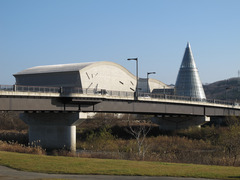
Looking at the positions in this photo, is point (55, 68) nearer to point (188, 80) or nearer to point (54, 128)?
point (188, 80)

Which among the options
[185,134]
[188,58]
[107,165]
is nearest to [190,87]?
[188,58]

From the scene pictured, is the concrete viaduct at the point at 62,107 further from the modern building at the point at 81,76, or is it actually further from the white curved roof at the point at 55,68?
the white curved roof at the point at 55,68

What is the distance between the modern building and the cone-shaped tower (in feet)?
59.8

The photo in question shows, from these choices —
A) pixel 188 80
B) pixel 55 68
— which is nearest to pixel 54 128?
pixel 55 68

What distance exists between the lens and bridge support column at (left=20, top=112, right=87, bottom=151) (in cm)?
5747

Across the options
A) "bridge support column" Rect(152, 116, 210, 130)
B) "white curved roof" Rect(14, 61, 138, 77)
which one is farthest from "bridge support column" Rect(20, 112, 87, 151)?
"white curved roof" Rect(14, 61, 138, 77)

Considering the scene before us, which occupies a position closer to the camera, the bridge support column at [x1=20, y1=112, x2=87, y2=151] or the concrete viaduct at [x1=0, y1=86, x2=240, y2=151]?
the concrete viaduct at [x1=0, y1=86, x2=240, y2=151]

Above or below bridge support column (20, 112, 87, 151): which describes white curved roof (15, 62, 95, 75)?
above

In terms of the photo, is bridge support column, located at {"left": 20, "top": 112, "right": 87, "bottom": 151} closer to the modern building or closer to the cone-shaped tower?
the modern building

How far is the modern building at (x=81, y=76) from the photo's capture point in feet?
388

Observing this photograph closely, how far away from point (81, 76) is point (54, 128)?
195ft

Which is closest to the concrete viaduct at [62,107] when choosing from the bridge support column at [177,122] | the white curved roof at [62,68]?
the bridge support column at [177,122]

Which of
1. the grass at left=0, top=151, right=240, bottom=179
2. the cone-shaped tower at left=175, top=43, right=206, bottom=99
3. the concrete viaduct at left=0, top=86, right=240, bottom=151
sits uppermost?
the cone-shaped tower at left=175, top=43, right=206, bottom=99

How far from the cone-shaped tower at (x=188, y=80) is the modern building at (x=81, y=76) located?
59.8ft
